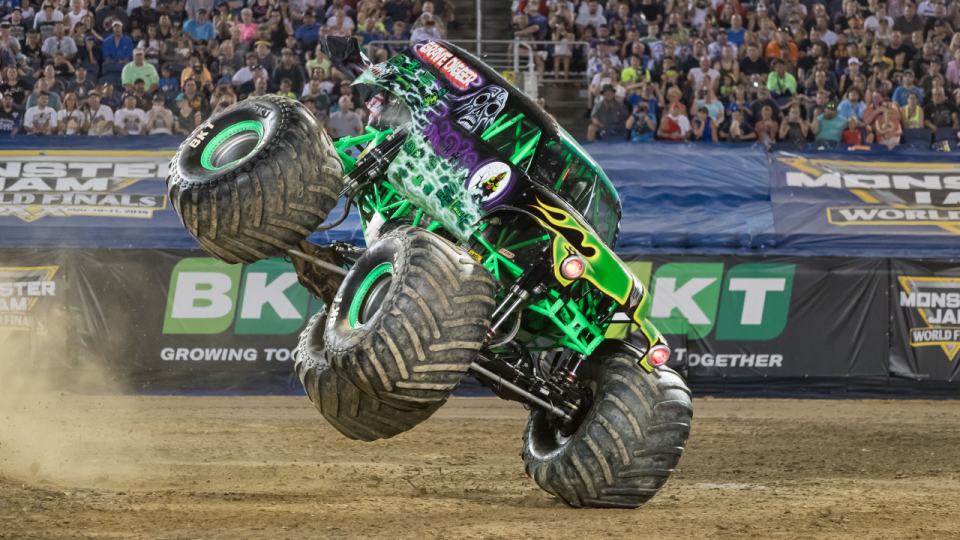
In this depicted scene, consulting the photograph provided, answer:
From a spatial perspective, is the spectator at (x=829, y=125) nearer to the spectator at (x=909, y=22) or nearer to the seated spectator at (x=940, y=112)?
the seated spectator at (x=940, y=112)

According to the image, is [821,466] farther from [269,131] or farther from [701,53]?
[701,53]

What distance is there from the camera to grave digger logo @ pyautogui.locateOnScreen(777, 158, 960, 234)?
1412 centimetres

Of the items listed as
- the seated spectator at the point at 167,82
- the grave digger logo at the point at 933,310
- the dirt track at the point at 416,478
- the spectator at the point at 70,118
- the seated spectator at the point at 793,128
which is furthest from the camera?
the seated spectator at the point at 793,128

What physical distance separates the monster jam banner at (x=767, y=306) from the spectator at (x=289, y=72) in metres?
6.23

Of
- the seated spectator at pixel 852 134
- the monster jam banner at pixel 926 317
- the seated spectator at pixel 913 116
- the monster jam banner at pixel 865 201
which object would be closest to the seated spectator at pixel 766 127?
the monster jam banner at pixel 865 201

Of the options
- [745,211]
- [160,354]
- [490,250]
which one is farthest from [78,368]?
[745,211]

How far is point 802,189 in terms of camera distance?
14.4 metres

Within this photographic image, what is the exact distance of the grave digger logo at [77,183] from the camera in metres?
13.5

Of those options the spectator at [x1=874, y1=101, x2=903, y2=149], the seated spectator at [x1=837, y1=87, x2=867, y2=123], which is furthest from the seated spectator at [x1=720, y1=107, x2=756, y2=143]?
the spectator at [x1=874, y1=101, x2=903, y2=149]

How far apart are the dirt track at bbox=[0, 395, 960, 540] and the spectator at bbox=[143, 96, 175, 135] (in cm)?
467

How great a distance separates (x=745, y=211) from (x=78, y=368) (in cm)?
967

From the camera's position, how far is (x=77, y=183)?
13.8 m

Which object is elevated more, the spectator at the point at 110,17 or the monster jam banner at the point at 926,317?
the spectator at the point at 110,17

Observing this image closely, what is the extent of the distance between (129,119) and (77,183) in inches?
63.6
